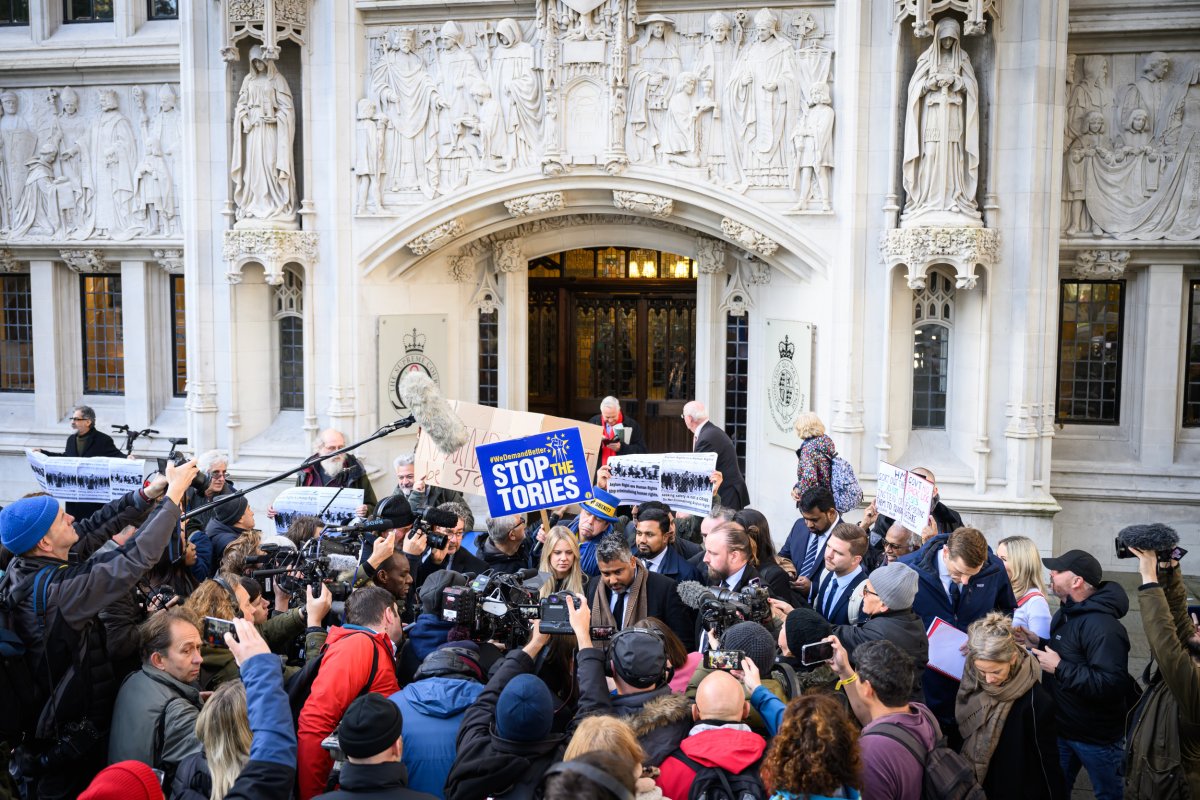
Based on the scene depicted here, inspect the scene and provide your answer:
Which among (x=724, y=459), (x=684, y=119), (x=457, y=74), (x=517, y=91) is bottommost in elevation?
(x=724, y=459)

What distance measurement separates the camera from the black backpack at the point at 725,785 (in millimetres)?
4152

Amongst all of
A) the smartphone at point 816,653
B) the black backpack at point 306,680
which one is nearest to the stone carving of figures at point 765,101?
the smartphone at point 816,653

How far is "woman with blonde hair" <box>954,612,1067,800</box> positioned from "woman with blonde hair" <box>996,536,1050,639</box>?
3.83 feet

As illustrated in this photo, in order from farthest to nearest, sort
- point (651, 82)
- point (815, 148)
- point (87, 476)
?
1. point (651, 82)
2. point (815, 148)
3. point (87, 476)

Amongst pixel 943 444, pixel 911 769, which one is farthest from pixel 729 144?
pixel 911 769

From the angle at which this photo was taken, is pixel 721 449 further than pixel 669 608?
Yes

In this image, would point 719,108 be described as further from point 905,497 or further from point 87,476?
point 87,476

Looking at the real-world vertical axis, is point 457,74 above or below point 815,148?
above

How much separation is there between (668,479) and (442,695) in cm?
379

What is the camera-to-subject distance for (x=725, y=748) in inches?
166

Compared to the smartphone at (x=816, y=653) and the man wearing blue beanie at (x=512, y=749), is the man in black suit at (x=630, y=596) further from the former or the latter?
the man wearing blue beanie at (x=512, y=749)

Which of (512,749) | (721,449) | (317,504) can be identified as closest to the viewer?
(512,749)

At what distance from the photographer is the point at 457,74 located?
39.7 feet

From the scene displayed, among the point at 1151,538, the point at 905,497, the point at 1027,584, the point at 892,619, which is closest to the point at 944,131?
the point at 905,497
